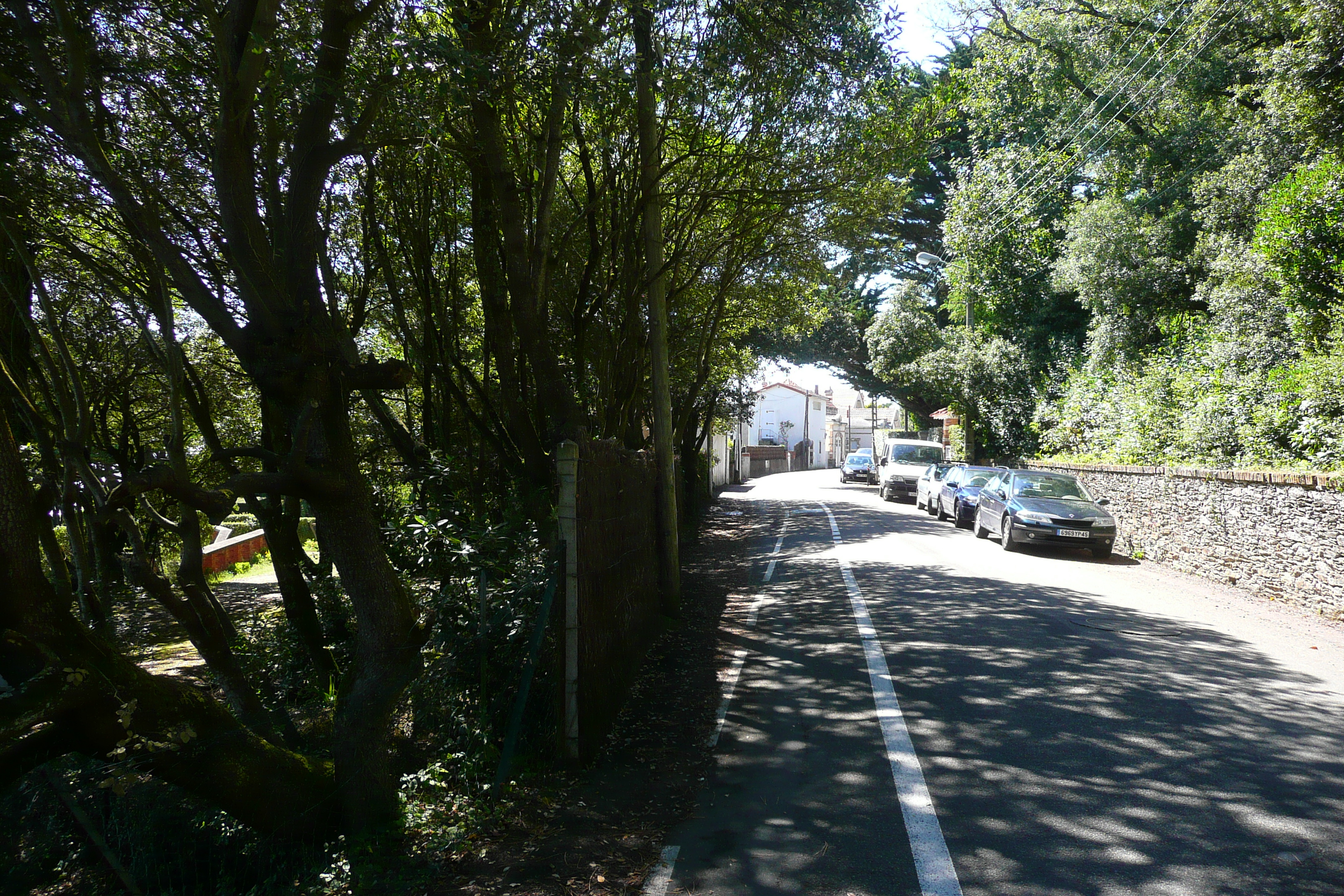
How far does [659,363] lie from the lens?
10.4 metres

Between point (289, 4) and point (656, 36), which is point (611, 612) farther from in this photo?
point (656, 36)

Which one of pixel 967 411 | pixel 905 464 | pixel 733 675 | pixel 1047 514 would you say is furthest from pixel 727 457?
pixel 733 675

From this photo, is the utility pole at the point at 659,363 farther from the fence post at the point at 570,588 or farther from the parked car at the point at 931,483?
the parked car at the point at 931,483

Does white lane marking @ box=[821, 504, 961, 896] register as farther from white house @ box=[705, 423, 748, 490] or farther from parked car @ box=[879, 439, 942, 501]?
white house @ box=[705, 423, 748, 490]

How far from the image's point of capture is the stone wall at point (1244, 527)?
9.98 metres

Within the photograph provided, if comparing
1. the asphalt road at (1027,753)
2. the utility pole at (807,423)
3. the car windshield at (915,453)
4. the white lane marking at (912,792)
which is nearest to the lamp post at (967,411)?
the car windshield at (915,453)

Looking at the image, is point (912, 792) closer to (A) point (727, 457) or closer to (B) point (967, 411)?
(B) point (967, 411)

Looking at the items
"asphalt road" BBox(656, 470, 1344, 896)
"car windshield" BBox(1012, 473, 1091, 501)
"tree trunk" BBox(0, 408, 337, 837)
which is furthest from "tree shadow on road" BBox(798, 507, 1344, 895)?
"car windshield" BBox(1012, 473, 1091, 501)

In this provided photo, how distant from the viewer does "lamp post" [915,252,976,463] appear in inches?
1120

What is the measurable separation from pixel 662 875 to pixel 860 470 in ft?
151

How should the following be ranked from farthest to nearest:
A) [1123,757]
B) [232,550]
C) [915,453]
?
[915,453] → [232,550] → [1123,757]

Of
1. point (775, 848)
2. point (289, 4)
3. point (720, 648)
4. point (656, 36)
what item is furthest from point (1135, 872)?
point (656, 36)

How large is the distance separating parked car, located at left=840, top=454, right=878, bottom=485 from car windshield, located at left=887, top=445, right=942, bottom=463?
555 inches

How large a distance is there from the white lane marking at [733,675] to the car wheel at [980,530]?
721cm
